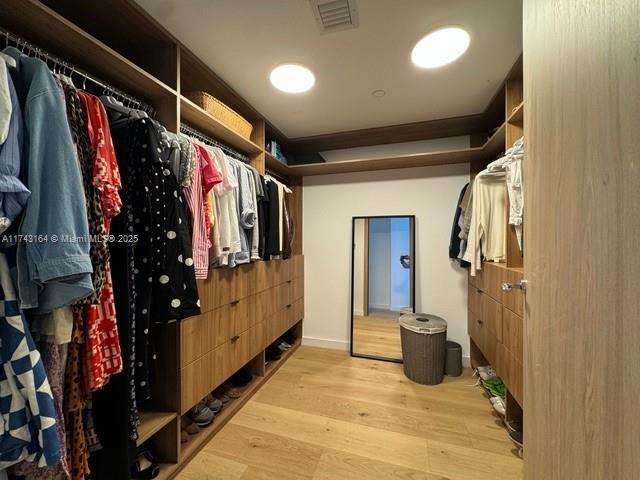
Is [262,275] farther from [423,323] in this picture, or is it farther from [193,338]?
[423,323]

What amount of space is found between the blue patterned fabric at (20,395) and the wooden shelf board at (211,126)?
1063 mm

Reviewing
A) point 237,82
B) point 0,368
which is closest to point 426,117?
point 237,82

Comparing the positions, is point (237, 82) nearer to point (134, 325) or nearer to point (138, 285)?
point (138, 285)

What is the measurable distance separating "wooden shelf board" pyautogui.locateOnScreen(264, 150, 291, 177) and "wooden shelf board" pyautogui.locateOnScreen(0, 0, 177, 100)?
0.99 metres

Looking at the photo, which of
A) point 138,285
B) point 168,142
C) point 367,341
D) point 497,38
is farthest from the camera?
point 367,341

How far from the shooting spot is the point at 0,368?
0.62 meters

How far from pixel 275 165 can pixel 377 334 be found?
197 cm

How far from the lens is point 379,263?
8.45ft

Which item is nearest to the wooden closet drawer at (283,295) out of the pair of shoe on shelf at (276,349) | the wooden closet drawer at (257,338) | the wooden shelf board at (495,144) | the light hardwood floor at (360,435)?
the wooden closet drawer at (257,338)

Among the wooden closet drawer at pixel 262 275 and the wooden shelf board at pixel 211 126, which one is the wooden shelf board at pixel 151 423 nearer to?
the wooden closet drawer at pixel 262 275

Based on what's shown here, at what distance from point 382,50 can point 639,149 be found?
1387 millimetres

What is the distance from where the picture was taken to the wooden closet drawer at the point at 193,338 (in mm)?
1229

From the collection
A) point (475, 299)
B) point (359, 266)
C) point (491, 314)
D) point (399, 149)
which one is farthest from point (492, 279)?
point (399, 149)

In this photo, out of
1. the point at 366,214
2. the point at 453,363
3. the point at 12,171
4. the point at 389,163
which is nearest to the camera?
the point at 12,171
